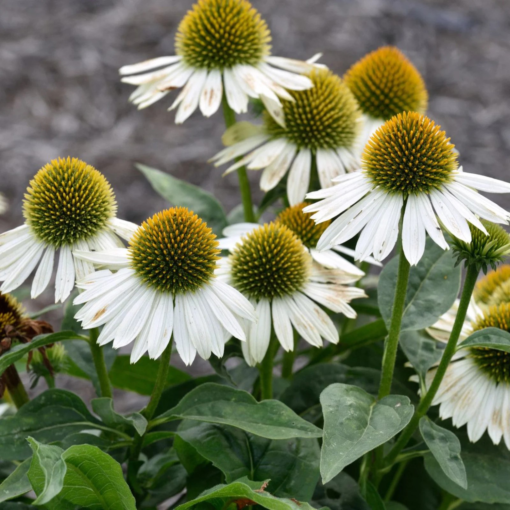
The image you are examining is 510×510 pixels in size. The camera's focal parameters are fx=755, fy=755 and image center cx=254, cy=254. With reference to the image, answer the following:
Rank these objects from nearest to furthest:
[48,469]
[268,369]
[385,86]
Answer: [48,469] < [268,369] < [385,86]

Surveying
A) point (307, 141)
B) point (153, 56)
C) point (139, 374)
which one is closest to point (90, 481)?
point (139, 374)

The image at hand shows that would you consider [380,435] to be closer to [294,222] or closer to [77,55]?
[294,222]

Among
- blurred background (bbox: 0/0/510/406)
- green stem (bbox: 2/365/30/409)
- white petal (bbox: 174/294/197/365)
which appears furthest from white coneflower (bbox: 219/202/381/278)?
blurred background (bbox: 0/0/510/406)

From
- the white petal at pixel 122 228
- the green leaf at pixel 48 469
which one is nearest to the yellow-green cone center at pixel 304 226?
the white petal at pixel 122 228

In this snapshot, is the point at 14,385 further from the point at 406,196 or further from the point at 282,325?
the point at 406,196

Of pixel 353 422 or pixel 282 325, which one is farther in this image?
pixel 282 325

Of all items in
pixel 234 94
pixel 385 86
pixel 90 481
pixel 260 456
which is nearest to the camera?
pixel 90 481
